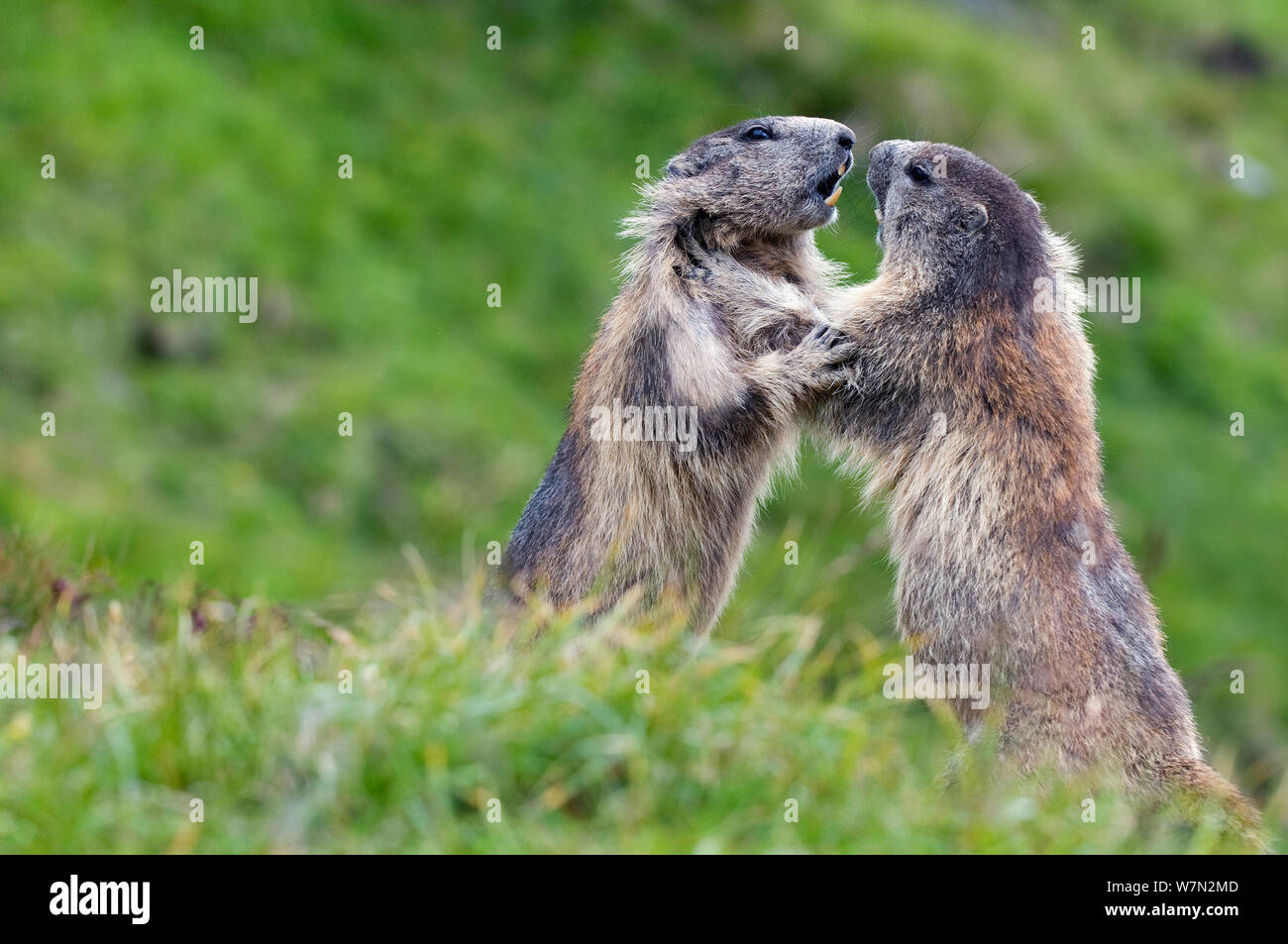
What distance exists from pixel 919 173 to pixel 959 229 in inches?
18.1

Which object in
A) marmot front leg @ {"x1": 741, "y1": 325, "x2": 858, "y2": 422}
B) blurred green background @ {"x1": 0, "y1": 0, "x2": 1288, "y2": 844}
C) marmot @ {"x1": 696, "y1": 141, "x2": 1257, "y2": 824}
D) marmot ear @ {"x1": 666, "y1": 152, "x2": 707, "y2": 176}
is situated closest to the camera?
marmot @ {"x1": 696, "y1": 141, "x2": 1257, "y2": 824}

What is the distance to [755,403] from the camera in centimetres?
827

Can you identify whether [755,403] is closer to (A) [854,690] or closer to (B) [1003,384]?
(B) [1003,384]

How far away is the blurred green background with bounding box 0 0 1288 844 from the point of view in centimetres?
1431

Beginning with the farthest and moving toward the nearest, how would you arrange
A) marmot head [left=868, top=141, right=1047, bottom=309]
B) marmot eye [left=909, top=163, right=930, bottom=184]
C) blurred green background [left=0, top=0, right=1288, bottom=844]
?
1. blurred green background [left=0, top=0, right=1288, bottom=844]
2. marmot eye [left=909, top=163, right=930, bottom=184]
3. marmot head [left=868, top=141, right=1047, bottom=309]

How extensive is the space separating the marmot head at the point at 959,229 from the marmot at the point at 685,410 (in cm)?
45

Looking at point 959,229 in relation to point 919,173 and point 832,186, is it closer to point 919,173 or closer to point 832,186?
point 919,173

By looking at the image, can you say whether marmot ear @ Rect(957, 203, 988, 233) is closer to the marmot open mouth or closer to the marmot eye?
the marmot eye

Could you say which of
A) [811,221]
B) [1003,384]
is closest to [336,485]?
[811,221]

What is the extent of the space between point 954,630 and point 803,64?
546 inches

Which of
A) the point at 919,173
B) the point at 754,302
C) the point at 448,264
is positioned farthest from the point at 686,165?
the point at 448,264

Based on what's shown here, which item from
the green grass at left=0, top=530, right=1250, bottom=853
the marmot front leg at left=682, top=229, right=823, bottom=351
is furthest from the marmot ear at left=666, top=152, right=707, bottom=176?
the green grass at left=0, top=530, right=1250, bottom=853

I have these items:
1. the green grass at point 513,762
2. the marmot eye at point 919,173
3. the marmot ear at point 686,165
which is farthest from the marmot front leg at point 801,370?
the green grass at point 513,762

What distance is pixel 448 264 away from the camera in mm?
17172
